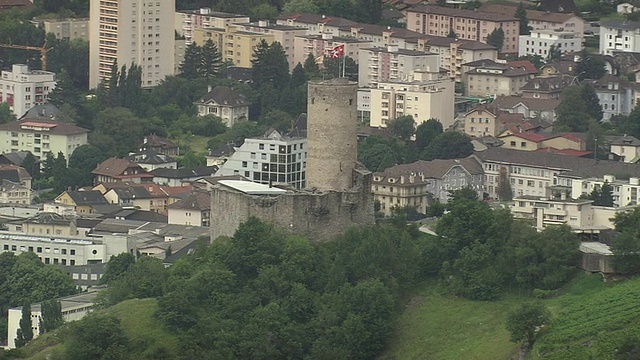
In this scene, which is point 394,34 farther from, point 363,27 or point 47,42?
point 47,42

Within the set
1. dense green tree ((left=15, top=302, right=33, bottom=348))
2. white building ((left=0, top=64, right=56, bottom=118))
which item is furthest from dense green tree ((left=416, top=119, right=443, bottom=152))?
dense green tree ((left=15, top=302, right=33, bottom=348))

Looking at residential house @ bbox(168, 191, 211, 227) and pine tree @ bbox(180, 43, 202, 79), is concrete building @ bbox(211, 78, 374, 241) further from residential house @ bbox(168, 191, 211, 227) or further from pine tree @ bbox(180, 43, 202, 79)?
pine tree @ bbox(180, 43, 202, 79)

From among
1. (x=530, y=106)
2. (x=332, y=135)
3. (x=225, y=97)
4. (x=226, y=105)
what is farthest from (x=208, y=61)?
(x=332, y=135)

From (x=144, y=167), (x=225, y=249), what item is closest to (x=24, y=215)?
(x=144, y=167)

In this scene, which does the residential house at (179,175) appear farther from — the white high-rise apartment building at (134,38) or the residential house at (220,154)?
the white high-rise apartment building at (134,38)

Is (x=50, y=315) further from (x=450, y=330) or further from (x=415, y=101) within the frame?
(x=415, y=101)

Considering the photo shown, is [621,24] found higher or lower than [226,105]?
higher

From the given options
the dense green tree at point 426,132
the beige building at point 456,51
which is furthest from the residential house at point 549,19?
the dense green tree at point 426,132
